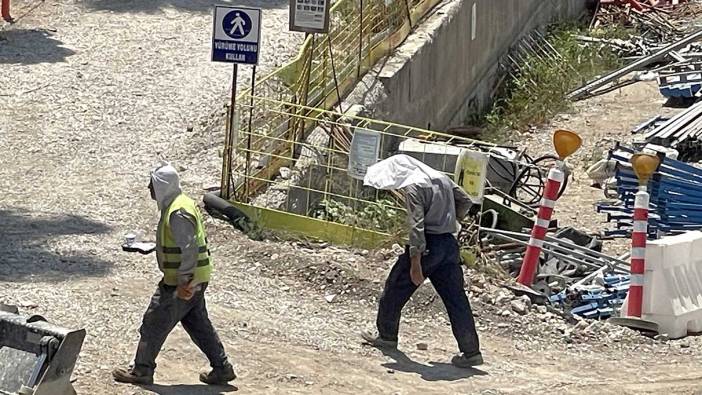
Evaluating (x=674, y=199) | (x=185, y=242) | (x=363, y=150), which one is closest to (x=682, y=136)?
(x=674, y=199)

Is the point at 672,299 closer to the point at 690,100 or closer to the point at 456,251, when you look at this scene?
the point at 456,251

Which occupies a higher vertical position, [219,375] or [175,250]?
[175,250]

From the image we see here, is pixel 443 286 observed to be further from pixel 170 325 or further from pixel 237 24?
pixel 237 24

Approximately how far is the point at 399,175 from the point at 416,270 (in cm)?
69

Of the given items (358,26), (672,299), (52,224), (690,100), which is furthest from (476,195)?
(690,100)

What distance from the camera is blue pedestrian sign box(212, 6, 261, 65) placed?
12777 mm

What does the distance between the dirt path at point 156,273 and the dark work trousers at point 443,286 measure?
0.30m

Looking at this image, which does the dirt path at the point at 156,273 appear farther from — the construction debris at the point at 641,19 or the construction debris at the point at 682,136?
the construction debris at the point at 641,19

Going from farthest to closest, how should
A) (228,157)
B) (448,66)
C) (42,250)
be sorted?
(448,66) → (228,157) → (42,250)

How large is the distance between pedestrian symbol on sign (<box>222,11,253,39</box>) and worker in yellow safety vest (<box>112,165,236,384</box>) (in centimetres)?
439

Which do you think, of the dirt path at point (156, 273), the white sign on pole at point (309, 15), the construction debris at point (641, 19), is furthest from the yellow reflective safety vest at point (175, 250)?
the construction debris at point (641, 19)

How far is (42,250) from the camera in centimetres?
1198

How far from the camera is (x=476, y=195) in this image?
41.7 feet

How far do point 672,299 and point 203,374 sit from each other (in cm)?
466
